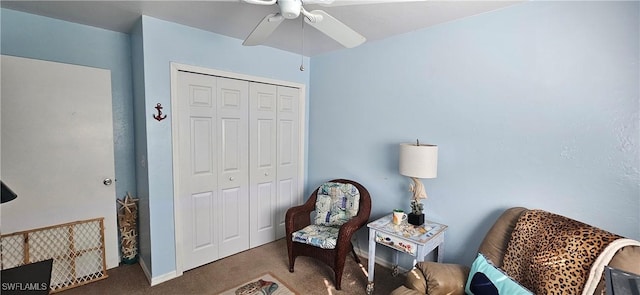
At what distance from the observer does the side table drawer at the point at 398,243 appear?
195 centimetres

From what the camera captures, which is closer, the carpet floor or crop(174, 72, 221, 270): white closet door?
the carpet floor

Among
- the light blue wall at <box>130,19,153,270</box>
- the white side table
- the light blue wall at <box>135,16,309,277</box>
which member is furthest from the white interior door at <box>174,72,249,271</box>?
the white side table

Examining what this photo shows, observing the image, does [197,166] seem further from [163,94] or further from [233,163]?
[163,94]

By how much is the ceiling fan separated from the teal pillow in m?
1.47

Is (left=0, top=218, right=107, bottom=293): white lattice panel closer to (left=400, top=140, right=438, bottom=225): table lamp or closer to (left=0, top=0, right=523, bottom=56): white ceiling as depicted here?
(left=0, top=0, right=523, bottom=56): white ceiling

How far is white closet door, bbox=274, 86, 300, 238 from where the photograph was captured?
312 cm

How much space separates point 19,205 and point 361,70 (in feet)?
10.1

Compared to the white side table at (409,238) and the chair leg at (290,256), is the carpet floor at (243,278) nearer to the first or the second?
the chair leg at (290,256)

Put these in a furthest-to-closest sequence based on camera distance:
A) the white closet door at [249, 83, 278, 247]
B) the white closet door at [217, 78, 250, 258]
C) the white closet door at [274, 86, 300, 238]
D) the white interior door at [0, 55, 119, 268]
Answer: the white closet door at [274, 86, 300, 238] → the white closet door at [249, 83, 278, 247] → the white closet door at [217, 78, 250, 258] → the white interior door at [0, 55, 119, 268]

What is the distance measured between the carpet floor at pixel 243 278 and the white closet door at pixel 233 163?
25cm

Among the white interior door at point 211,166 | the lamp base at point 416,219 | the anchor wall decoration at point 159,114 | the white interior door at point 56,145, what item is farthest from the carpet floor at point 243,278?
the anchor wall decoration at point 159,114

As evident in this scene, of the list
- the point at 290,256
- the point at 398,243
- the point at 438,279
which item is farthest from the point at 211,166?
the point at 438,279

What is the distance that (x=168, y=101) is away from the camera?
2.27m

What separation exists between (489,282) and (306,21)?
5.59ft
